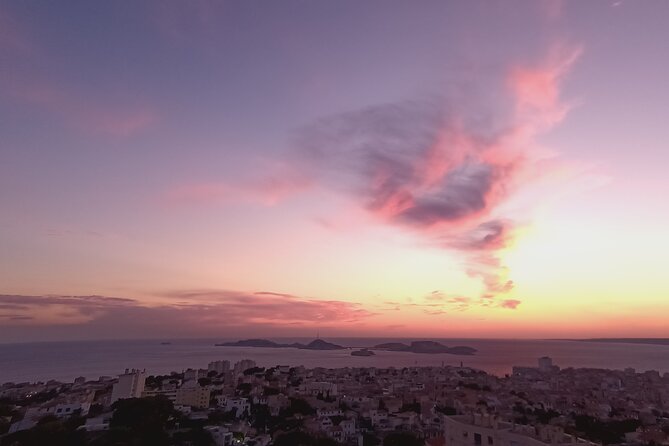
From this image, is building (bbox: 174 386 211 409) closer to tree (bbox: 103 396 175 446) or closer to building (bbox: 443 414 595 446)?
tree (bbox: 103 396 175 446)

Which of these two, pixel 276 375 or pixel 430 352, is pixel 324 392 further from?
pixel 430 352

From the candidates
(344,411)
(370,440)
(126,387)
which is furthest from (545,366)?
(126,387)

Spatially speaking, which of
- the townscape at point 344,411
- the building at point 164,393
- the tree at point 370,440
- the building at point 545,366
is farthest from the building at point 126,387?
the building at point 545,366

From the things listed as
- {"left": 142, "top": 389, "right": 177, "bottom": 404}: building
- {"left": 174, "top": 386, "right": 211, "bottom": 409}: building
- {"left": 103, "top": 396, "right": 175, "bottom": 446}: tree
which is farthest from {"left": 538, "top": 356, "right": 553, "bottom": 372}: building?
{"left": 103, "top": 396, "right": 175, "bottom": 446}: tree

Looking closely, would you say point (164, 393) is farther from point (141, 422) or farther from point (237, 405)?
point (141, 422)

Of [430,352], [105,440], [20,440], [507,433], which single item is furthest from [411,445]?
[430,352]

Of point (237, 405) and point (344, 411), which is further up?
point (237, 405)

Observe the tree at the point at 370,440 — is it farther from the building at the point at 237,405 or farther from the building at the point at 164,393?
the building at the point at 164,393

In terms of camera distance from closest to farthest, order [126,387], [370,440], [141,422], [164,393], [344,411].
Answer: [141,422], [370,440], [126,387], [344,411], [164,393]
